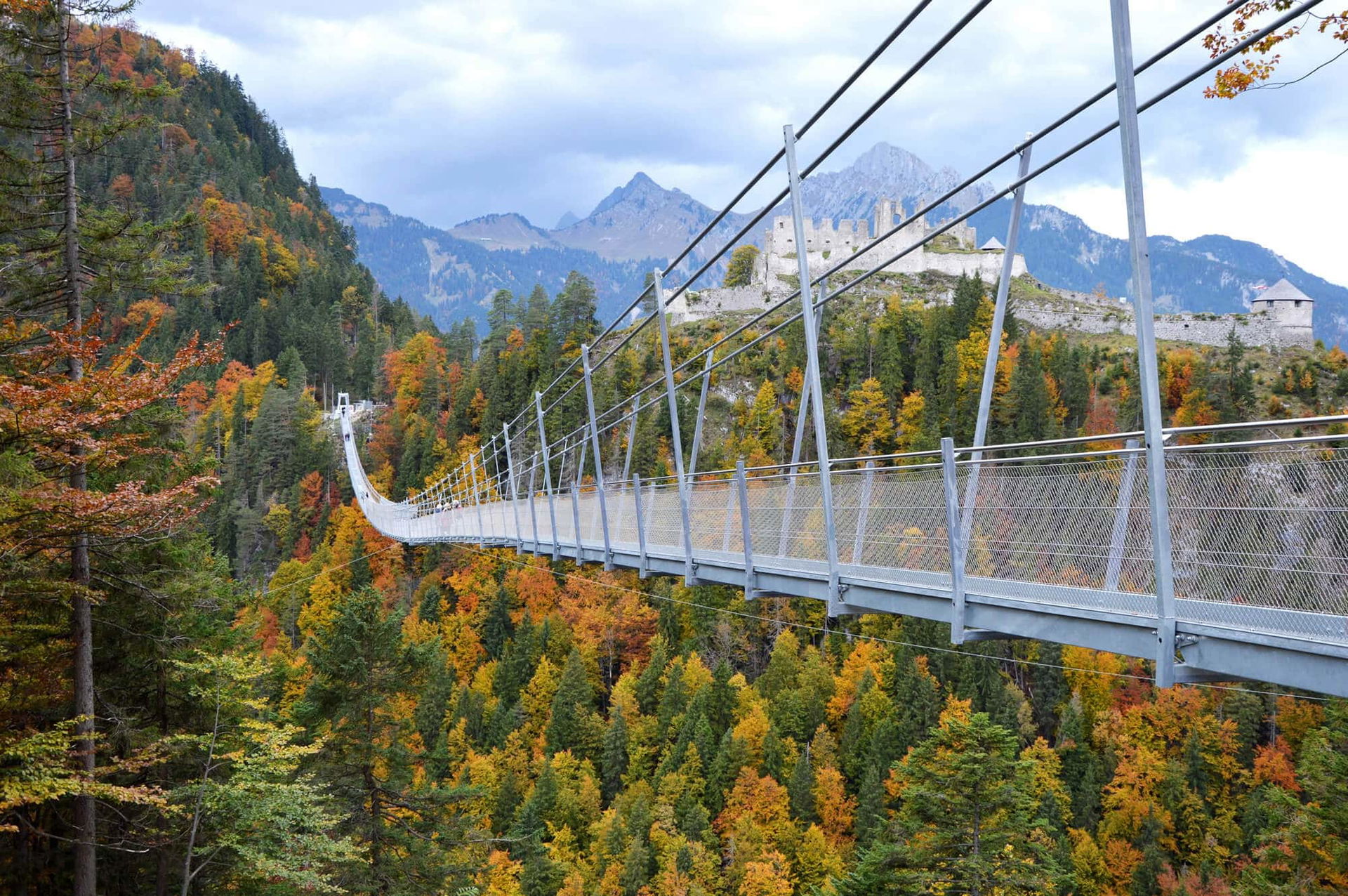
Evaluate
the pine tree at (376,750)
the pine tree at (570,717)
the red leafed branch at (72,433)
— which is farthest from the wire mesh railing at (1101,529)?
the pine tree at (570,717)

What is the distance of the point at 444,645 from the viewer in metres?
45.2

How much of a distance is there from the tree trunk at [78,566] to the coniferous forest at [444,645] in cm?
4

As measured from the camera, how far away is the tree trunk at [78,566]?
287 inches

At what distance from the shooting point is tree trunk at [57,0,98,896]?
7.30 meters

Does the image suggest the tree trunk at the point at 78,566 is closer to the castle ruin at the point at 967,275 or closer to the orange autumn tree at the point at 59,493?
the orange autumn tree at the point at 59,493

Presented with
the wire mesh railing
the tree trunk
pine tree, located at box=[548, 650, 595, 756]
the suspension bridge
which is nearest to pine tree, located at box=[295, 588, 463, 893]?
the tree trunk

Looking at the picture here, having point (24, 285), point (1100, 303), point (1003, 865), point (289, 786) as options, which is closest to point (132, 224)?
point (24, 285)

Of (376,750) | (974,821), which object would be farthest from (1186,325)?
(376,750)

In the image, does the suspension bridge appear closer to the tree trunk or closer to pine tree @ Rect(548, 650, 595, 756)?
the tree trunk

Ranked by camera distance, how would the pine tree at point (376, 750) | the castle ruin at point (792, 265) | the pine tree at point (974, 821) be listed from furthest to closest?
the castle ruin at point (792, 265)
the pine tree at point (974, 821)
the pine tree at point (376, 750)

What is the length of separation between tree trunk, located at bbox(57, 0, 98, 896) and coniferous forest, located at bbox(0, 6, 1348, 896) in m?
0.04

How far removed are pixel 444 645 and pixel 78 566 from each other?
38.8 meters

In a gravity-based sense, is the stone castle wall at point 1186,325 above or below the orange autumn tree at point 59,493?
above

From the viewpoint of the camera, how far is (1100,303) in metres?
66.4
